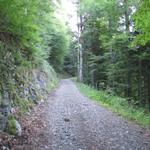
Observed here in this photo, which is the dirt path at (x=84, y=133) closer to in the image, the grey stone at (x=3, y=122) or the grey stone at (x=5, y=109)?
the grey stone at (x=3, y=122)

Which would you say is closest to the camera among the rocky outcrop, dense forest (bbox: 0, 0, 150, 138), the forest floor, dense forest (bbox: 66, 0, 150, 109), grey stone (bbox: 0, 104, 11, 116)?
the forest floor

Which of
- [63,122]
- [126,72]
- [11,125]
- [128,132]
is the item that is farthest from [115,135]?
[126,72]

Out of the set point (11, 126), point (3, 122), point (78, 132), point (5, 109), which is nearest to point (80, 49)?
point (78, 132)

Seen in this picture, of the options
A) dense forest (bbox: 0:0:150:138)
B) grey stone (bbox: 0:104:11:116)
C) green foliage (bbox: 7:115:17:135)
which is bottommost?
green foliage (bbox: 7:115:17:135)

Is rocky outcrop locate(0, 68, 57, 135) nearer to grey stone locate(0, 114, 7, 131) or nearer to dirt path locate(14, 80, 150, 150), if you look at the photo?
grey stone locate(0, 114, 7, 131)

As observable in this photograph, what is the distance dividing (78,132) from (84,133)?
0.69 feet

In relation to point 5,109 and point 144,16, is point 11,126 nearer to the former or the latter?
point 5,109

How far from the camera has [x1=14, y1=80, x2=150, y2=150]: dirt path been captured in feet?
24.3

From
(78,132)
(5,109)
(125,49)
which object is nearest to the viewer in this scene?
(5,109)

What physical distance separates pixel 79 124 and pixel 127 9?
12.4 meters

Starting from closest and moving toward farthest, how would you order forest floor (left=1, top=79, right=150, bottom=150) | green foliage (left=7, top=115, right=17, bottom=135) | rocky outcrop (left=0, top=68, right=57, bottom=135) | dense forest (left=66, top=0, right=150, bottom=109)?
forest floor (left=1, top=79, right=150, bottom=150), green foliage (left=7, top=115, right=17, bottom=135), rocky outcrop (left=0, top=68, right=57, bottom=135), dense forest (left=66, top=0, right=150, bottom=109)

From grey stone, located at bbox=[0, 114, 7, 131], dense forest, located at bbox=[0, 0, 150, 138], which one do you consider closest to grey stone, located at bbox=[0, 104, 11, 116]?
dense forest, located at bbox=[0, 0, 150, 138]

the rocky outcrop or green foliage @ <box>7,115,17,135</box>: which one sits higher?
the rocky outcrop

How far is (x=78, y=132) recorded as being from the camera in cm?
872
